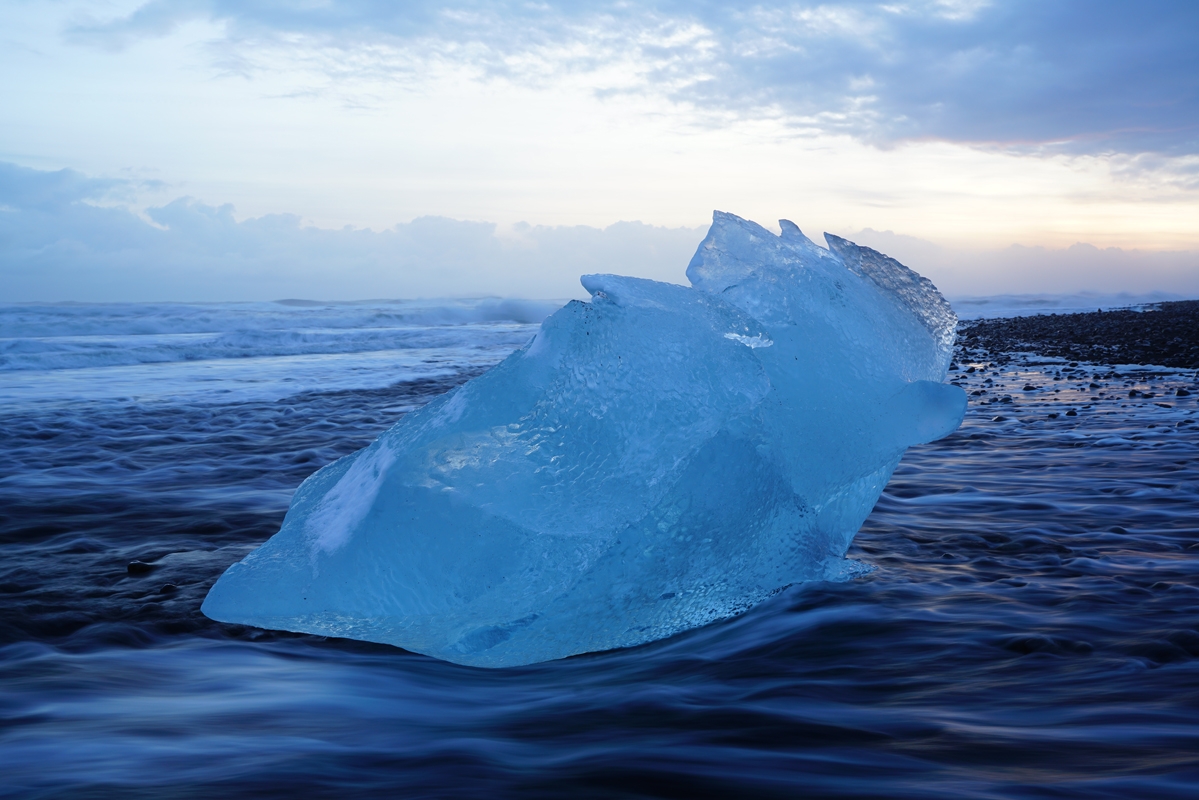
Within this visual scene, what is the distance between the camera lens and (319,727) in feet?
8.59

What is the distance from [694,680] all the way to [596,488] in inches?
27.6

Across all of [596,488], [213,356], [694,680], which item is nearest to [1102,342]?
[213,356]

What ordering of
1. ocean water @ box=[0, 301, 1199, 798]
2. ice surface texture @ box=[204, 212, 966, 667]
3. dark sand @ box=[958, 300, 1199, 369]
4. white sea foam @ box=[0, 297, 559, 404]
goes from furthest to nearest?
1. dark sand @ box=[958, 300, 1199, 369]
2. white sea foam @ box=[0, 297, 559, 404]
3. ice surface texture @ box=[204, 212, 966, 667]
4. ocean water @ box=[0, 301, 1199, 798]

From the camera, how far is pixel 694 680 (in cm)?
281

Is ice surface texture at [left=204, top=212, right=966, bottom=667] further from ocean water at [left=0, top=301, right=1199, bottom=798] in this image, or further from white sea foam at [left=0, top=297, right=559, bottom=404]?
white sea foam at [left=0, top=297, right=559, bottom=404]

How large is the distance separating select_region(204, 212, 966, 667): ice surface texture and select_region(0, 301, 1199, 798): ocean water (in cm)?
22

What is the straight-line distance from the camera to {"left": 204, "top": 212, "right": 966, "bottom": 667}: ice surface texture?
8.92 feet

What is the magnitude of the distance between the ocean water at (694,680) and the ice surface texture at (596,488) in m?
0.22

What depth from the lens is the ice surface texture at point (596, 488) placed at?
272 cm

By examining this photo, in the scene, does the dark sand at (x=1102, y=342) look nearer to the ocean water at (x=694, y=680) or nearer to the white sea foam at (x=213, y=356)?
the ocean water at (x=694, y=680)

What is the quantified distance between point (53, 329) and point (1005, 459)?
2800 centimetres

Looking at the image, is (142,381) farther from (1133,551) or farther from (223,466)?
(1133,551)

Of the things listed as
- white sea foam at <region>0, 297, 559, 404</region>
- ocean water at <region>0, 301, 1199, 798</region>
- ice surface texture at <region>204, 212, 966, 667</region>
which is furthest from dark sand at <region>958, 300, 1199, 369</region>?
ice surface texture at <region>204, 212, 966, 667</region>

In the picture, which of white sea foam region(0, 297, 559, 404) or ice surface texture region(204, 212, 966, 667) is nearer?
ice surface texture region(204, 212, 966, 667)
